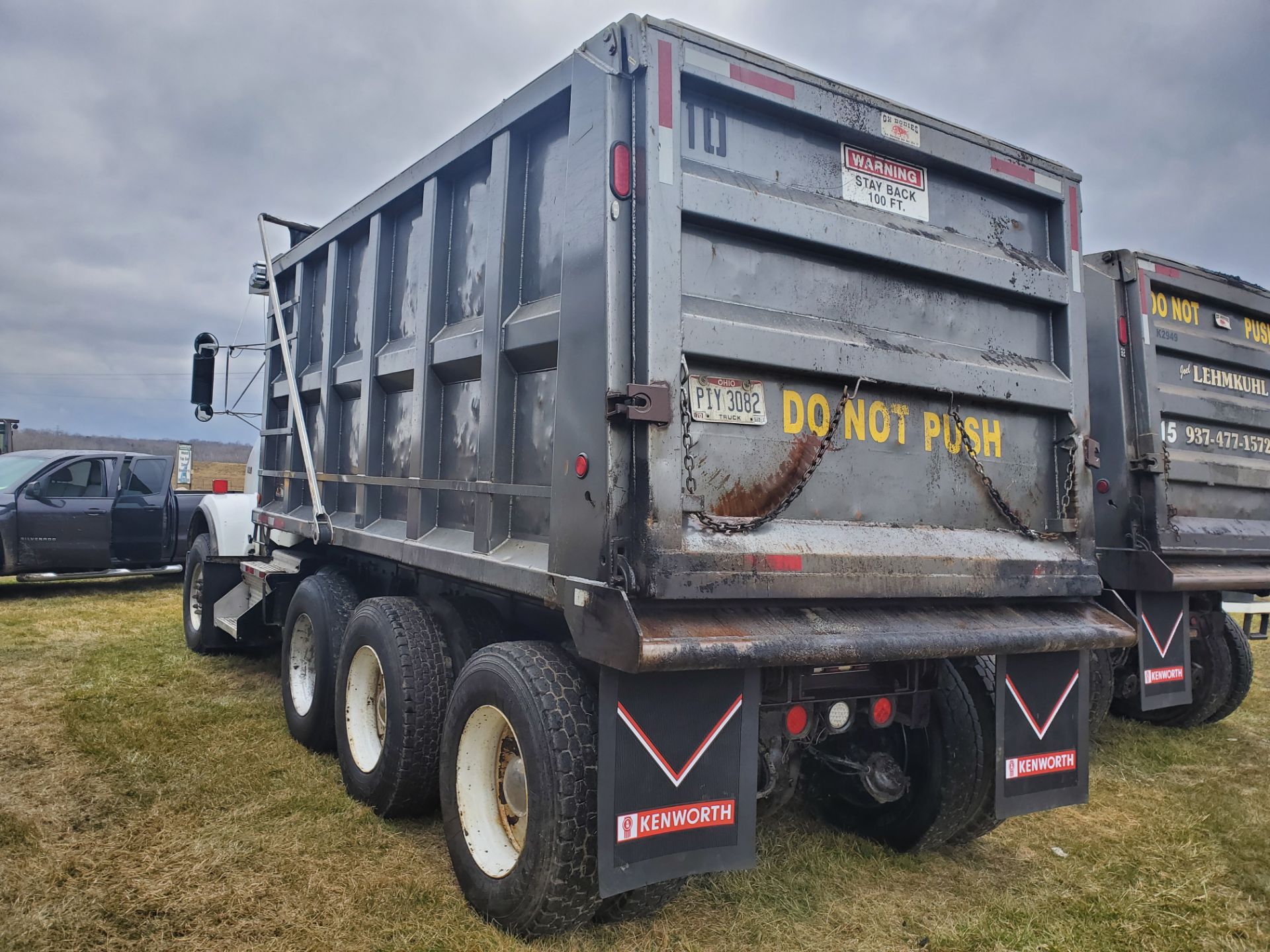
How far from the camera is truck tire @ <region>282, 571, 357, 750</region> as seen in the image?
4605 millimetres

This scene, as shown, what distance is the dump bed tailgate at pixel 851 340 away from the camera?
8.75ft

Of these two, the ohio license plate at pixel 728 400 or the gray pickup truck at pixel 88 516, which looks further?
the gray pickup truck at pixel 88 516

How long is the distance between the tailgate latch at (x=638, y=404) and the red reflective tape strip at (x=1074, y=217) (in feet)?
7.82

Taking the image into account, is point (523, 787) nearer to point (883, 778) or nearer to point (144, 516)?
point (883, 778)

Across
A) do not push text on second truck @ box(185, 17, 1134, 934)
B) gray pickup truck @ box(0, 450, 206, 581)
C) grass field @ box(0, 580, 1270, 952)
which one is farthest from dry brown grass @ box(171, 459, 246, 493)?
do not push text on second truck @ box(185, 17, 1134, 934)

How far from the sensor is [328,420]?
5.10 m

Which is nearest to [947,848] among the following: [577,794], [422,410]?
[577,794]

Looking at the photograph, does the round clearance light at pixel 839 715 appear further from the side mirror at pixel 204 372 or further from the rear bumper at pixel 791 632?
the side mirror at pixel 204 372

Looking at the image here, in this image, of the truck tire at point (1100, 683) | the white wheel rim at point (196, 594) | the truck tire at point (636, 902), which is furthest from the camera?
the white wheel rim at point (196, 594)

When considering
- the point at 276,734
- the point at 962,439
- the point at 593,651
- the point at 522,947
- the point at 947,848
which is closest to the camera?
the point at 593,651

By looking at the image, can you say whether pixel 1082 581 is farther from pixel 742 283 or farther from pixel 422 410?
pixel 422 410

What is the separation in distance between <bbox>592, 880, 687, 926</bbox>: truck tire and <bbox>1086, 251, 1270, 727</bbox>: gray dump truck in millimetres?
3170

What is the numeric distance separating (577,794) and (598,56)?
232 cm

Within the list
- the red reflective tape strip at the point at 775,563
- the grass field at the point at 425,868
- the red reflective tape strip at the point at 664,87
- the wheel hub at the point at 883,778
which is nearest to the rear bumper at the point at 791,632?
the red reflective tape strip at the point at 775,563
